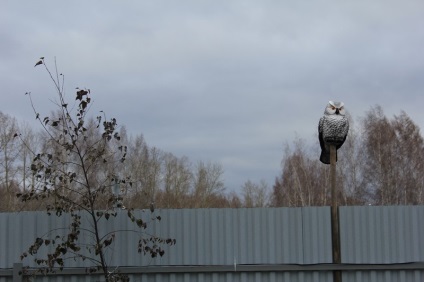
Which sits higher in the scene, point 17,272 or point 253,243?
point 253,243

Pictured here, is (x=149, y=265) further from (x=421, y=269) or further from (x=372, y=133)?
(x=372, y=133)

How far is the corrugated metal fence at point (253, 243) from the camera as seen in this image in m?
7.88

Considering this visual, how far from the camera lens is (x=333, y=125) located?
26.0ft

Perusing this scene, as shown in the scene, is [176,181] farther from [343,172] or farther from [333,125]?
[333,125]

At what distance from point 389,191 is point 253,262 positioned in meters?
27.9

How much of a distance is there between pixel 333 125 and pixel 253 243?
6.28 ft

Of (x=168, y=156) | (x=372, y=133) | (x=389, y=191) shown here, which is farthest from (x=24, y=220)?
(x=168, y=156)

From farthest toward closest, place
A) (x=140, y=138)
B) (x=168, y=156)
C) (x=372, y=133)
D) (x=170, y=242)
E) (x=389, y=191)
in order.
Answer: (x=168, y=156)
(x=140, y=138)
(x=372, y=133)
(x=389, y=191)
(x=170, y=242)

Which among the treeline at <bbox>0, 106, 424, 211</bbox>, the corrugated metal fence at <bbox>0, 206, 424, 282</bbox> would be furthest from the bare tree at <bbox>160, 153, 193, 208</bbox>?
the corrugated metal fence at <bbox>0, 206, 424, 282</bbox>

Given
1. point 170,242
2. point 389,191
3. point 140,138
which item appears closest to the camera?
point 170,242

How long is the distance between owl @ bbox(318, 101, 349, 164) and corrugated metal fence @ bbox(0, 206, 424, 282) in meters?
0.94

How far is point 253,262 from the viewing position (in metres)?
7.91

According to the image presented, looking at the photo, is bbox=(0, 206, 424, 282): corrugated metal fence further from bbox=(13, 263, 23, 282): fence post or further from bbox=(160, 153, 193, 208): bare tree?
bbox=(160, 153, 193, 208): bare tree

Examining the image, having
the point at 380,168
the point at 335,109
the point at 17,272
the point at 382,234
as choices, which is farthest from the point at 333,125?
the point at 380,168
